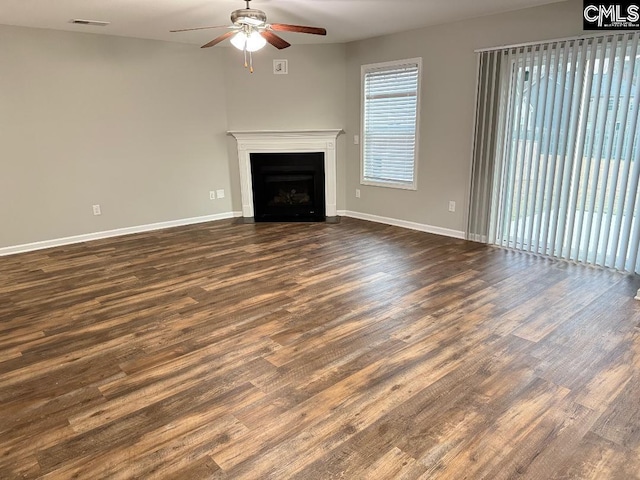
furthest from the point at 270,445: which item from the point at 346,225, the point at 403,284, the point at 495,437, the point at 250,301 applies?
the point at 346,225

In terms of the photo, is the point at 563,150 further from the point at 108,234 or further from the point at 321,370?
the point at 108,234

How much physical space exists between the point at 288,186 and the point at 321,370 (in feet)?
14.2

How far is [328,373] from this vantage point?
99.0 inches

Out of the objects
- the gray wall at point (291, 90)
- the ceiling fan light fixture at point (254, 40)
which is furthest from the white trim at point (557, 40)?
the ceiling fan light fixture at point (254, 40)

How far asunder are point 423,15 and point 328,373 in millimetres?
3836

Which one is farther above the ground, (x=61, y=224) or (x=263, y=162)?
(x=263, y=162)

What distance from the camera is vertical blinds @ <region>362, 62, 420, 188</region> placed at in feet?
18.2

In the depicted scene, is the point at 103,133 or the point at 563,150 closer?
the point at 563,150

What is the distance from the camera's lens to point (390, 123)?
19.1 ft

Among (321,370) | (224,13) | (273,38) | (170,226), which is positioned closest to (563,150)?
(273,38)

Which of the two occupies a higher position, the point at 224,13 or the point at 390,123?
the point at 224,13

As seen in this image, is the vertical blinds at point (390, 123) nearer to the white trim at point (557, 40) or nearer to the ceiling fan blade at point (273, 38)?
the white trim at point (557, 40)

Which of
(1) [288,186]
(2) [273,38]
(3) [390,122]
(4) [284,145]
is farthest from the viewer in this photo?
(1) [288,186]

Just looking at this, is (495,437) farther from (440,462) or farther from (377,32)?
(377,32)
